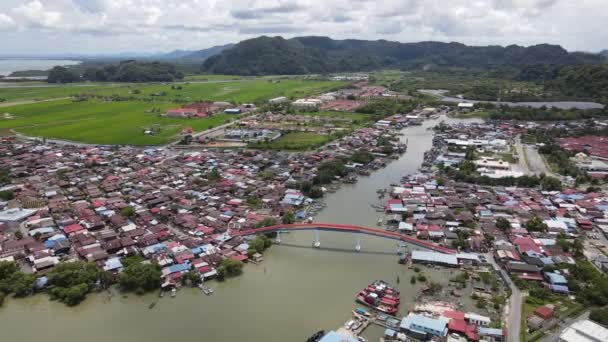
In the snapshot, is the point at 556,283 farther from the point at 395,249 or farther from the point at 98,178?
the point at 98,178

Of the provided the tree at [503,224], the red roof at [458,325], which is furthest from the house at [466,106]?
the red roof at [458,325]

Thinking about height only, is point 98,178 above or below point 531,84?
below

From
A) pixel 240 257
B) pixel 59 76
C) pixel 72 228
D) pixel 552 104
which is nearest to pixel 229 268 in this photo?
pixel 240 257

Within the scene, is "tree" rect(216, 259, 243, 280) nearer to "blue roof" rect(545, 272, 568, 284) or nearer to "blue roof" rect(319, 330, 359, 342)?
"blue roof" rect(319, 330, 359, 342)

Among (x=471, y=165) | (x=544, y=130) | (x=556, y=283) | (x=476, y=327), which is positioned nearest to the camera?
(x=476, y=327)

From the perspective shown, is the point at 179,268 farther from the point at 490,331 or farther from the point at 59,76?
the point at 59,76

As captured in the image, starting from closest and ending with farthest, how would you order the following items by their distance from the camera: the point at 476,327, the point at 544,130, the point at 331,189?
the point at 476,327
the point at 331,189
the point at 544,130

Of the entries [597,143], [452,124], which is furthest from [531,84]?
[597,143]
